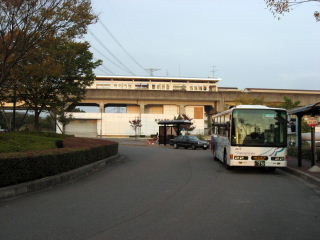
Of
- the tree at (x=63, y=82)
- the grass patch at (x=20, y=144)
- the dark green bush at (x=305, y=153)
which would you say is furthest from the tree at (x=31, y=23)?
the dark green bush at (x=305, y=153)

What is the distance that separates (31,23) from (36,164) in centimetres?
499

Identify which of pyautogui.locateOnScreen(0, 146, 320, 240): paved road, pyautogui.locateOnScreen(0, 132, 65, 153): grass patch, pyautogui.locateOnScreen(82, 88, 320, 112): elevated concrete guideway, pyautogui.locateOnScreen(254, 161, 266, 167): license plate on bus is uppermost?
pyautogui.locateOnScreen(82, 88, 320, 112): elevated concrete guideway

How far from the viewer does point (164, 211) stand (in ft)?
27.0

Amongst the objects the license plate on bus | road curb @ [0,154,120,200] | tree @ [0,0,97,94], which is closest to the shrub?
road curb @ [0,154,120,200]

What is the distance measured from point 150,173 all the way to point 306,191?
252 inches

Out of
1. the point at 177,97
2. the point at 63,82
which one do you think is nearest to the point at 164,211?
the point at 63,82

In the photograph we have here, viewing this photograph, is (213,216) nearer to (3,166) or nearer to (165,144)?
(3,166)

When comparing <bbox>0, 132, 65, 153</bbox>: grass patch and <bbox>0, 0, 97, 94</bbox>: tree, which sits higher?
<bbox>0, 0, 97, 94</bbox>: tree

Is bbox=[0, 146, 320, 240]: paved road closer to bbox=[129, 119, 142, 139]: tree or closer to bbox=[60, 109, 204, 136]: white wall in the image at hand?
bbox=[129, 119, 142, 139]: tree

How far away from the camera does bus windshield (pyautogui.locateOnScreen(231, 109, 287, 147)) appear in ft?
53.1

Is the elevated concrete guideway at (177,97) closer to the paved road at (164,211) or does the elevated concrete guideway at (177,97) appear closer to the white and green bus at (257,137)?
the white and green bus at (257,137)

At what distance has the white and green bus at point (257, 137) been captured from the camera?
15969 mm

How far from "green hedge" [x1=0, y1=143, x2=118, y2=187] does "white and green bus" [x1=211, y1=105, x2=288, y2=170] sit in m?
6.33

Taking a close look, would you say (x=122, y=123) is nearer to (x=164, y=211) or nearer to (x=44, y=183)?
(x=44, y=183)
